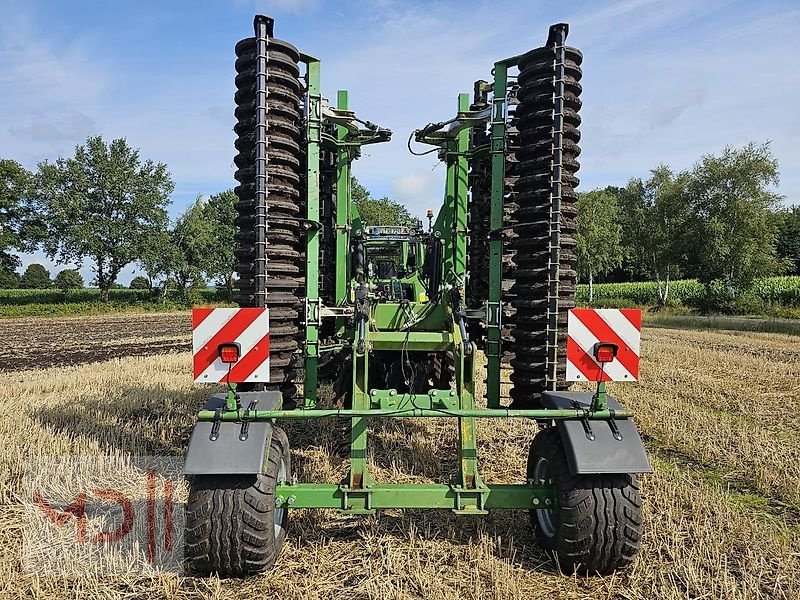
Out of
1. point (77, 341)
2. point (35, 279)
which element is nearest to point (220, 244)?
point (77, 341)

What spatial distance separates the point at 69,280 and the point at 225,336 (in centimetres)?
4757

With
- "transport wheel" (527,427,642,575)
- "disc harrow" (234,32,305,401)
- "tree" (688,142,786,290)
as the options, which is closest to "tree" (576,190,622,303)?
"tree" (688,142,786,290)

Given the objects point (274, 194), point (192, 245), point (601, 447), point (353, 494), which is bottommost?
point (353, 494)

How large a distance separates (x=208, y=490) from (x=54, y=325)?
31.2m

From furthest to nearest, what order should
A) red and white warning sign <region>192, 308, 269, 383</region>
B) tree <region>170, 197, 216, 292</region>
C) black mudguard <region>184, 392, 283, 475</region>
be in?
tree <region>170, 197, 216, 292</region>, red and white warning sign <region>192, 308, 269, 383</region>, black mudguard <region>184, 392, 283, 475</region>

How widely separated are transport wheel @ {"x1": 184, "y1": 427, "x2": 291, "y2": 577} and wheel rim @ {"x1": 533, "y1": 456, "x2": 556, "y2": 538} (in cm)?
187

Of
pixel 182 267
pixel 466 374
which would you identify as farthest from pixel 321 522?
pixel 182 267

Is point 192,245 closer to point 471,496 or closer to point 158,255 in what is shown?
point 158,255

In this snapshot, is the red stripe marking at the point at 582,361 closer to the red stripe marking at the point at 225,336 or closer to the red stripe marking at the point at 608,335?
the red stripe marking at the point at 608,335

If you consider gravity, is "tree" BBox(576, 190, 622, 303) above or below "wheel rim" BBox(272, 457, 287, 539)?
above

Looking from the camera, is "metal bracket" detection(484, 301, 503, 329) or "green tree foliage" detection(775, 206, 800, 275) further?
"green tree foliage" detection(775, 206, 800, 275)

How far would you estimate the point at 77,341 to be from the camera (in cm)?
2164

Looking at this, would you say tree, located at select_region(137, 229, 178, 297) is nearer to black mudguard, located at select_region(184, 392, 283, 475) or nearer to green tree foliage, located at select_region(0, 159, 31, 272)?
green tree foliage, located at select_region(0, 159, 31, 272)

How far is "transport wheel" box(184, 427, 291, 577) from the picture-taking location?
3535mm
